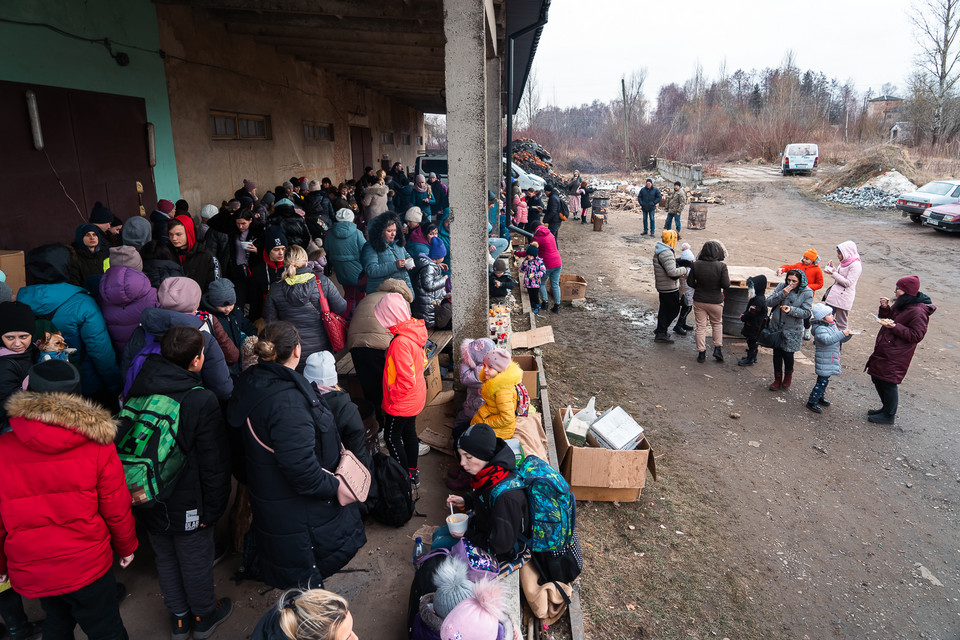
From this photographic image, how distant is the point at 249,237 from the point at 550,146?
1956 inches

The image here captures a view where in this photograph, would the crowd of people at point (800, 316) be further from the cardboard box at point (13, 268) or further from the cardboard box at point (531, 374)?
the cardboard box at point (13, 268)

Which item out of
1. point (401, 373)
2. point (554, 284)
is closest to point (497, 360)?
point (401, 373)

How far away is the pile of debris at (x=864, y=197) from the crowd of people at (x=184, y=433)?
24578mm

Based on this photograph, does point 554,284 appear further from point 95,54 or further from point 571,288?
point 95,54

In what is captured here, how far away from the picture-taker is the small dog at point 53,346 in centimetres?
336

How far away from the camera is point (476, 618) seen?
87.4 inches

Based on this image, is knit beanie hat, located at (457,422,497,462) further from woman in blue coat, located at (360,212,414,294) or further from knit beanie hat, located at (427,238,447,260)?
knit beanie hat, located at (427,238,447,260)

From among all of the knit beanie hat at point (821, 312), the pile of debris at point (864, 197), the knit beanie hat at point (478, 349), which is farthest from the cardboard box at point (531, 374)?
the pile of debris at point (864, 197)

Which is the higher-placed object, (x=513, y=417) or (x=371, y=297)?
(x=371, y=297)

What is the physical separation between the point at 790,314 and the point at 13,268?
26.8 feet

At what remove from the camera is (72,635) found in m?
2.82

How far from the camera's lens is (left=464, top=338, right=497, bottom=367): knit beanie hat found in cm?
438

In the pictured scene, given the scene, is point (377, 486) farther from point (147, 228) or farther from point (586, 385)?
point (586, 385)

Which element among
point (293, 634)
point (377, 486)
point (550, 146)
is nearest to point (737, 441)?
point (377, 486)
